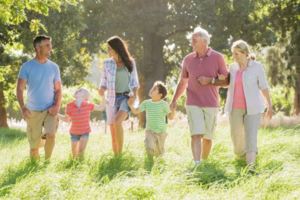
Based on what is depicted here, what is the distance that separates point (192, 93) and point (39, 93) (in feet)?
7.09

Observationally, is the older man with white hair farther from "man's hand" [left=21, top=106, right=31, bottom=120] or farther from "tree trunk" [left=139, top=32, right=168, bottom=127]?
→ "tree trunk" [left=139, top=32, right=168, bottom=127]

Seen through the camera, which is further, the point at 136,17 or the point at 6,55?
the point at 136,17

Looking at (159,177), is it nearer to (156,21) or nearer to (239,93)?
(239,93)

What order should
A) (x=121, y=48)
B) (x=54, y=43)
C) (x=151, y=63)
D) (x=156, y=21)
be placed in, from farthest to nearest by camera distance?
(x=151, y=63) → (x=156, y=21) → (x=54, y=43) → (x=121, y=48)

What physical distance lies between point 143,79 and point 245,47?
18786 millimetres

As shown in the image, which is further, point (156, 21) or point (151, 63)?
point (151, 63)

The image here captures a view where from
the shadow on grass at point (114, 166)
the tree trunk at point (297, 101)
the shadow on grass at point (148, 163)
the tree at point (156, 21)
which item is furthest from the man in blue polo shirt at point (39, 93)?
the tree trunk at point (297, 101)

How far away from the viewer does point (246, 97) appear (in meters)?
8.21

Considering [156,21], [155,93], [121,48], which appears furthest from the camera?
[156,21]

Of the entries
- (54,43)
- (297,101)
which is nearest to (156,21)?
(54,43)

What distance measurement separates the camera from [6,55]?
20484mm

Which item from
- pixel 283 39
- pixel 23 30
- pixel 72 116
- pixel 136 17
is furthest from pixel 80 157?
pixel 283 39

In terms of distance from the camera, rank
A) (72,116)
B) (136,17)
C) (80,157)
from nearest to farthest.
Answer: (80,157)
(72,116)
(136,17)

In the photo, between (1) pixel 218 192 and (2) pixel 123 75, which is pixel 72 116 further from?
(1) pixel 218 192
